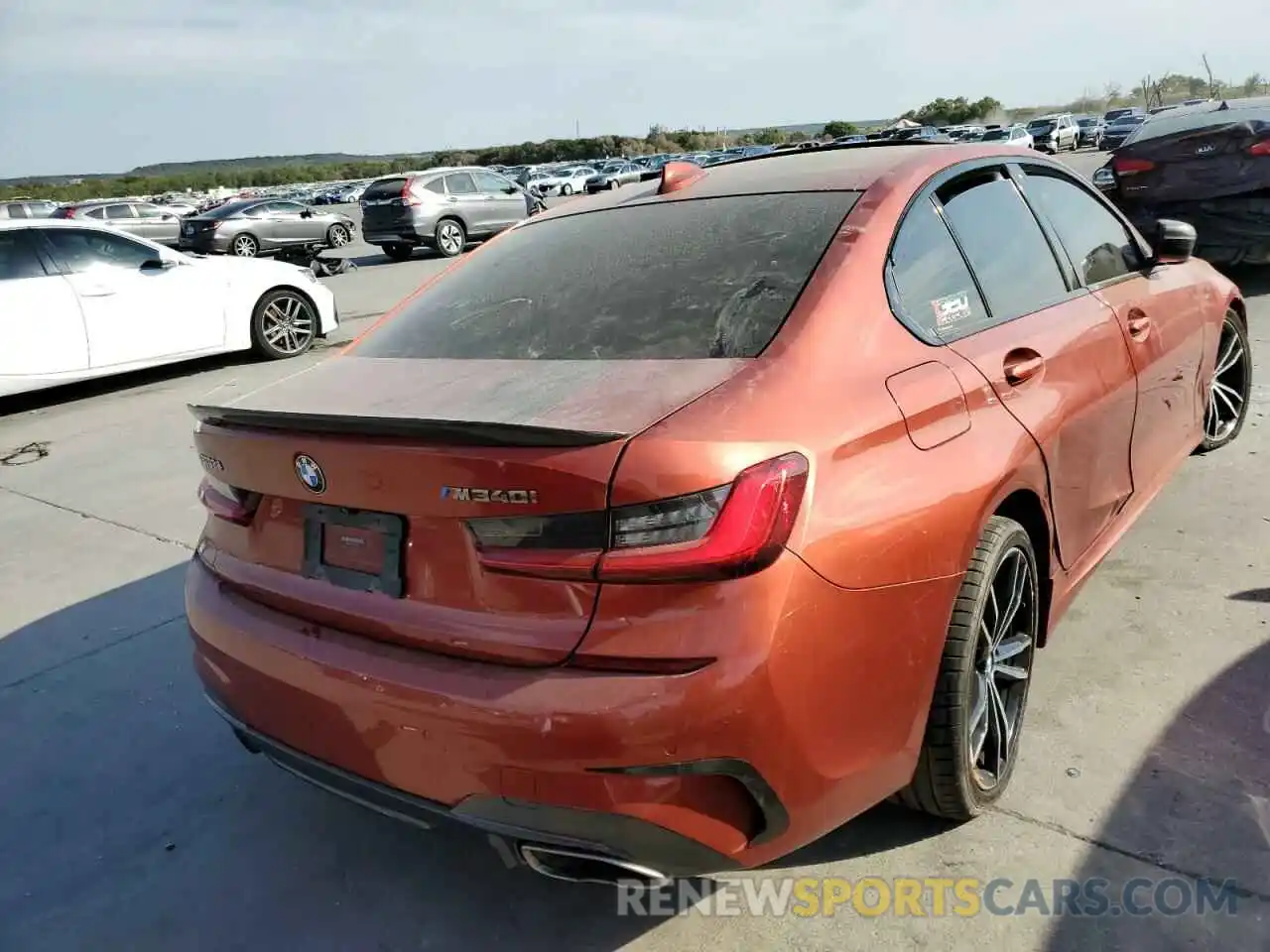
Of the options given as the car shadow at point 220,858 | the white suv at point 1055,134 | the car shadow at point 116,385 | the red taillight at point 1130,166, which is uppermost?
the white suv at point 1055,134

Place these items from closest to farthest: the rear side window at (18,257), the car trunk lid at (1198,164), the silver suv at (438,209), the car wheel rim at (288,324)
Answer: the car trunk lid at (1198,164) < the rear side window at (18,257) < the car wheel rim at (288,324) < the silver suv at (438,209)

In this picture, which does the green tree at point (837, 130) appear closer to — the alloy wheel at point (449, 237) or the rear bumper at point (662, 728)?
the alloy wheel at point (449, 237)

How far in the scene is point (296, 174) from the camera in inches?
4380

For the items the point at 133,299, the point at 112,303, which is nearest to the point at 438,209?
the point at 133,299

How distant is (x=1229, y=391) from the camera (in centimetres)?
484

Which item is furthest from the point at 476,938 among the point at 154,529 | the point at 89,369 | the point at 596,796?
the point at 89,369

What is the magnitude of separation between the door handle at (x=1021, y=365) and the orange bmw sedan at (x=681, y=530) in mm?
17

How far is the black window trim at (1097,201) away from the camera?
3.18 metres

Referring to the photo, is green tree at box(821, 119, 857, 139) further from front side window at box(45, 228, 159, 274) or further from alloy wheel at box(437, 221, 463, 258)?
front side window at box(45, 228, 159, 274)

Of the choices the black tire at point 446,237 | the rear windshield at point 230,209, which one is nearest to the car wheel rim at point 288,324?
the black tire at point 446,237

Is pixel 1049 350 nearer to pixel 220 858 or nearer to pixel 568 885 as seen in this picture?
pixel 568 885

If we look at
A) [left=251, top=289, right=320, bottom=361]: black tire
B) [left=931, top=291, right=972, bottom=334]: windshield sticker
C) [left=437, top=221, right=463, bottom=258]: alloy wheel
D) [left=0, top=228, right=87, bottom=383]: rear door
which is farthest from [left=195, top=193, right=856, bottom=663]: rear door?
[left=437, top=221, right=463, bottom=258]: alloy wheel

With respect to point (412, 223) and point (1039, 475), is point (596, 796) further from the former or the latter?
point (412, 223)

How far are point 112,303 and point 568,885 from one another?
757 centimetres
